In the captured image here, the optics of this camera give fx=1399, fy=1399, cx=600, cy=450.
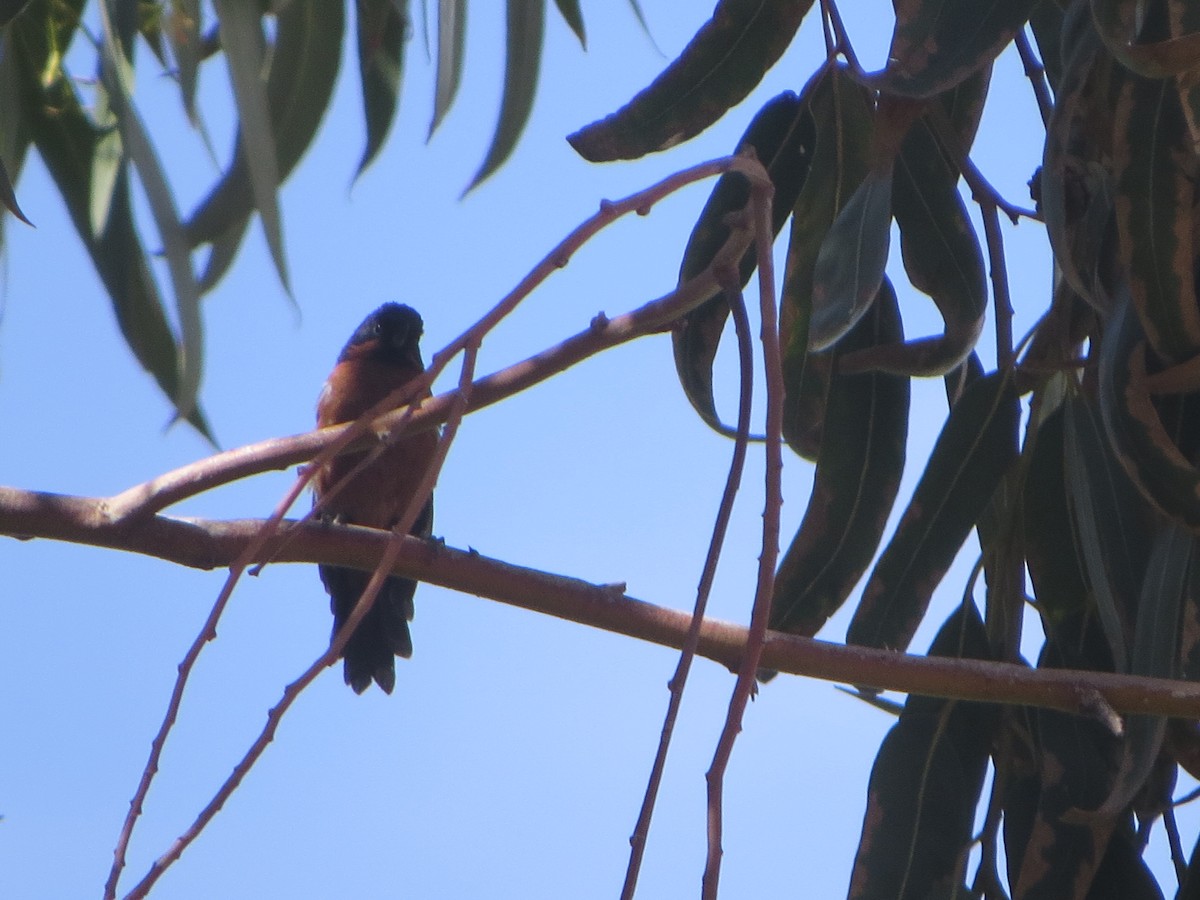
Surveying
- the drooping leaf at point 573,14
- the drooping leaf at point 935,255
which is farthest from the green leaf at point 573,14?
the drooping leaf at point 935,255

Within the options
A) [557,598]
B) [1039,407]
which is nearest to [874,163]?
[1039,407]

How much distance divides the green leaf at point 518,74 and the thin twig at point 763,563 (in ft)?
1.68

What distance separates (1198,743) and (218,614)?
1.38m

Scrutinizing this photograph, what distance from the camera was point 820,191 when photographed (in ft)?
6.36

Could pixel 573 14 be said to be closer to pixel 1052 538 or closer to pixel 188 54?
pixel 188 54

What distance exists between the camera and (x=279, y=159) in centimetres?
149

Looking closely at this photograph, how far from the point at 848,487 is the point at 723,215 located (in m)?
0.40

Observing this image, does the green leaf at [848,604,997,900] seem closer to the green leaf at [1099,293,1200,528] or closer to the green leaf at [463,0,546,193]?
the green leaf at [1099,293,1200,528]

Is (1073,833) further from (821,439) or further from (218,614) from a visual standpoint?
(218,614)

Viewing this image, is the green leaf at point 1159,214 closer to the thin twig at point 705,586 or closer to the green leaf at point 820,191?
the green leaf at point 820,191

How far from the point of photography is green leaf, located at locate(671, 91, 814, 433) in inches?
74.0

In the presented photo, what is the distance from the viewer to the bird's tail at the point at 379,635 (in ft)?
13.1

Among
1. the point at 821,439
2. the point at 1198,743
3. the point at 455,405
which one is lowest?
the point at 455,405

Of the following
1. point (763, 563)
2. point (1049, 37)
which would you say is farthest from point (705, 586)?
point (1049, 37)
